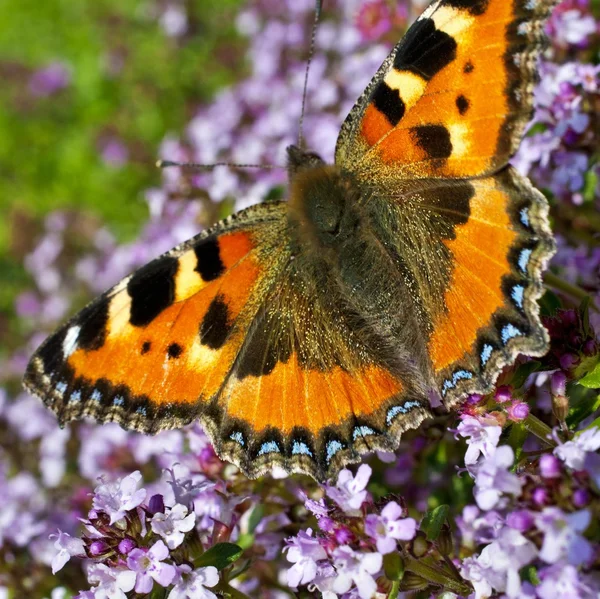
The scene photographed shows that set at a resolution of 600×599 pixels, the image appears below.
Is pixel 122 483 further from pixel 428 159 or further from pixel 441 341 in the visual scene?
pixel 428 159

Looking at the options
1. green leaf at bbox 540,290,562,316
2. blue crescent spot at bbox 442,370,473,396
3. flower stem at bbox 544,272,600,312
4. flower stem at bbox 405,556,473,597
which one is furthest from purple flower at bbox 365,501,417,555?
flower stem at bbox 544,272,600,312

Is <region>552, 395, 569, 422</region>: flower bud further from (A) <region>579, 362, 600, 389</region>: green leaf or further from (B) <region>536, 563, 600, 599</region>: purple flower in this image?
(B) <region>536, 563, 600, 599</region>: purple flower

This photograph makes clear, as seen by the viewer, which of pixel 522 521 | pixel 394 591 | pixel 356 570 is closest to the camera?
pixel 522 521

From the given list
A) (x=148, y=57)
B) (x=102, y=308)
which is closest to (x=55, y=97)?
(x=148, y=57)

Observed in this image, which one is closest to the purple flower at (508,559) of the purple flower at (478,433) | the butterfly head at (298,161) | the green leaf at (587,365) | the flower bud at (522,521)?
the flower bud at (522,521)

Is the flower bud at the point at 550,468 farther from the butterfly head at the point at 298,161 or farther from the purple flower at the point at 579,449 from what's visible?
the butterfly head at the point at 298,161

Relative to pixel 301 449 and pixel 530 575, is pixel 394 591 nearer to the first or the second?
pixel 530 575

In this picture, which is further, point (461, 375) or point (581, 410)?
point (581, 410)

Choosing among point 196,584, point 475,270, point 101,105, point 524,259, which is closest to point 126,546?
point 196,584
